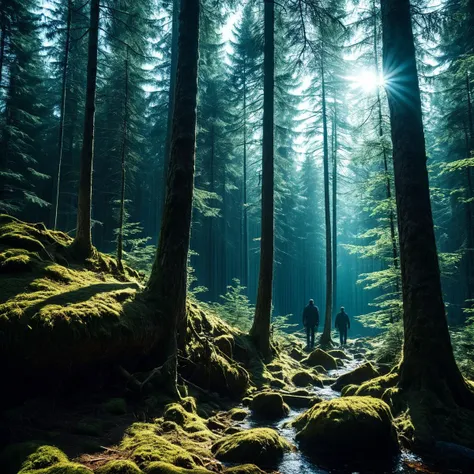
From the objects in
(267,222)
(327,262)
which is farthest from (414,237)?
(327,262)

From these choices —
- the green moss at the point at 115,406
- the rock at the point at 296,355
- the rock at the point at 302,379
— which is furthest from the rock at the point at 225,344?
the rock at the point at 296,355

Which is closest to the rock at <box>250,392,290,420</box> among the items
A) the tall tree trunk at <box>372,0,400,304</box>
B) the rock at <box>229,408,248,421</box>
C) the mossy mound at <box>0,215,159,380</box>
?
the rock at <box>229,408,248,421</box>

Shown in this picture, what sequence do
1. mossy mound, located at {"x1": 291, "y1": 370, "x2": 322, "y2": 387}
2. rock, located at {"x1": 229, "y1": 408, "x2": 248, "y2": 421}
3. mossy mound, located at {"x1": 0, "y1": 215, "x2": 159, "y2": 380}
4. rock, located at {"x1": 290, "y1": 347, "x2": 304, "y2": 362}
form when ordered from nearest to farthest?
mossy mound, located at {"x1": 0, "y1": 215, "x2": 159, "y2": 380}
rock, located at {"x1": 229, "y1": 408, "x2": 248, "y2": 421}
mossy mound, located at {"x1": 291, "y1": 370, "x2": 322, "y2": 387}
rock, located at {"x1": 290, "y1": 347, "x2": 304, "y2": 362}

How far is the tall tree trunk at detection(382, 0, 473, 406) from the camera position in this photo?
549 centimetres

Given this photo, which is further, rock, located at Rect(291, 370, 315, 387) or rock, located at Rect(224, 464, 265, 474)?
rock, located at Rect(291, 370, 315, 387)

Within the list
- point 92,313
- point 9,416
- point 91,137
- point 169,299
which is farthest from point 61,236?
point 9,416

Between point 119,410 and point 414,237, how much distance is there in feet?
18.0

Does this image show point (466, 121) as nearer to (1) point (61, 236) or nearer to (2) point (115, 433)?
(1) point (61, 236)

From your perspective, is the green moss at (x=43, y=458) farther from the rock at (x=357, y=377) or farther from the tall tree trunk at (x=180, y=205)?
the rock at (x=357, y=377)

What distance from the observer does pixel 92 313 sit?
15.9 ft

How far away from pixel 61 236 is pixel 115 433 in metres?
5.69

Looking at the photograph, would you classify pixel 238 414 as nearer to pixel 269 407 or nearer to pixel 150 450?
pixel 269 407

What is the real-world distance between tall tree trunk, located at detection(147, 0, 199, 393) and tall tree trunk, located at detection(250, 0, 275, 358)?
468 centimetres

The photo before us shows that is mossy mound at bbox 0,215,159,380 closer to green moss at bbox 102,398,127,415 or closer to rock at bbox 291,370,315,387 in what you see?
green moss at bbox 102,398,127,415
